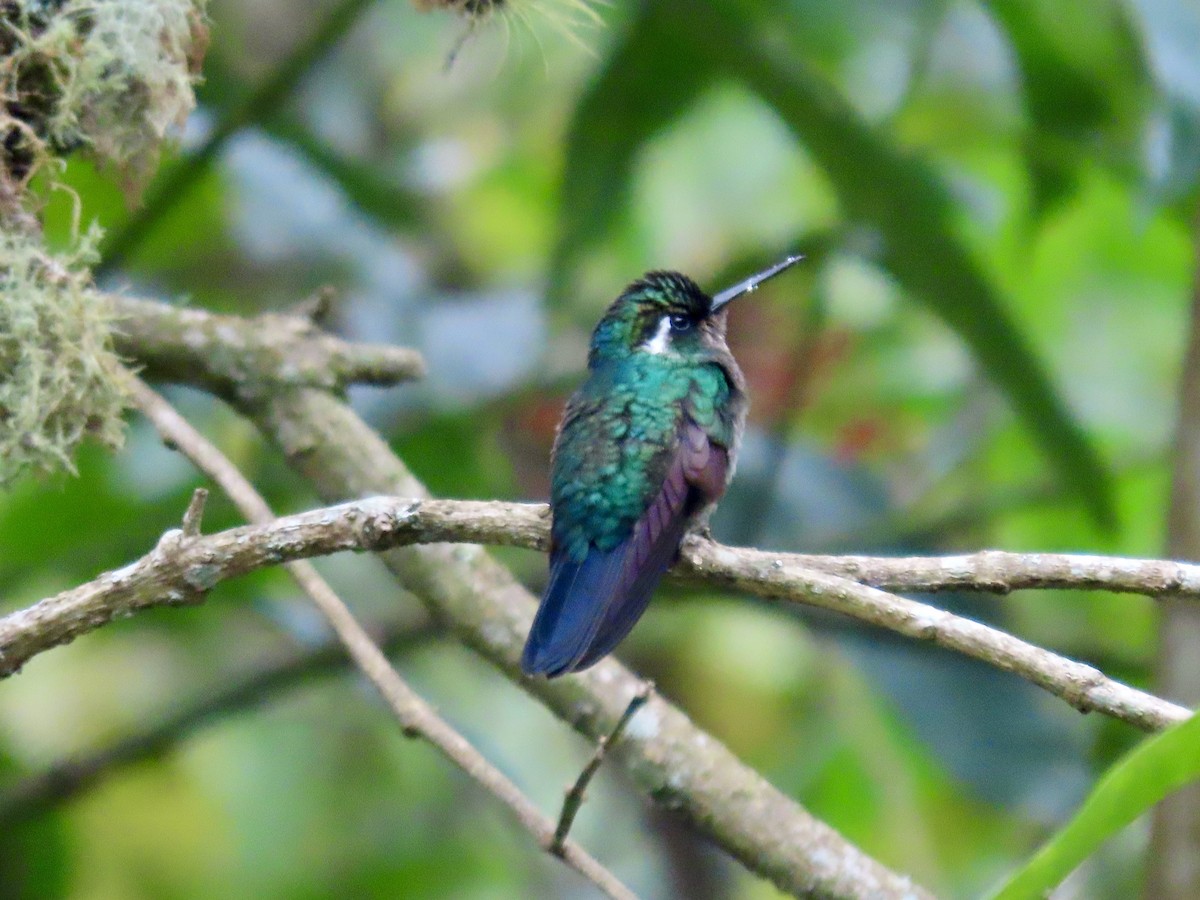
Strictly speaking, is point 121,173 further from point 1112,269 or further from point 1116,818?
point 1112,269

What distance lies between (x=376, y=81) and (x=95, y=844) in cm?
288

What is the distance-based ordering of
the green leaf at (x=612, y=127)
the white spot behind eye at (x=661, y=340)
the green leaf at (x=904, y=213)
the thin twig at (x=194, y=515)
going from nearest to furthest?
the thin twig at (x=194, y=515)
the white spot behind eye at (x=661, y=340)
the green leaf at (x=904, y=213)
the green leaf at (x=612, y=127)

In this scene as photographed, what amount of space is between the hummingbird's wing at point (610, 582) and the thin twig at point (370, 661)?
0.21m

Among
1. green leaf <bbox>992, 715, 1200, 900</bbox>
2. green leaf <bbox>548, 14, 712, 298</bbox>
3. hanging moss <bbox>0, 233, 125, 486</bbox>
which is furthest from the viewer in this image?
green leaf <bbox>548, 14, 712, 298</bbox>

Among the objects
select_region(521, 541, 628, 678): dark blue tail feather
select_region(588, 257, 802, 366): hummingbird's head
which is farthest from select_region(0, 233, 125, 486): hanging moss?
select_region(588, 257, 802, 366): hummingbird's head

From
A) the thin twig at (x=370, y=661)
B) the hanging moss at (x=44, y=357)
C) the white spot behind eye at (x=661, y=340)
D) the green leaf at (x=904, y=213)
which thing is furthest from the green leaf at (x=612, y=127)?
the hanging moss at (x=44, y=357)

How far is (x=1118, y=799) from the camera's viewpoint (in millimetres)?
1128

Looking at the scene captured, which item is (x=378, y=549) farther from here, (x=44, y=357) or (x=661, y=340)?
(x=661, y=340)

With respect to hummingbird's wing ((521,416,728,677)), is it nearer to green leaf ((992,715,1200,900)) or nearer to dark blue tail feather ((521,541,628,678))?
dark blue tail feather ((521,541,628,678))

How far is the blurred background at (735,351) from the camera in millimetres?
3471

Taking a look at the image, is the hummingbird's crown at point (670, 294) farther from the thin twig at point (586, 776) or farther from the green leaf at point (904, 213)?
the thin twig at point (586, 776)

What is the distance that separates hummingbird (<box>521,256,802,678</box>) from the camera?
220cm

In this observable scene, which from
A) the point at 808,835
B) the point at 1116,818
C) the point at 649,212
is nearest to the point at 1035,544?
the point at 649,212

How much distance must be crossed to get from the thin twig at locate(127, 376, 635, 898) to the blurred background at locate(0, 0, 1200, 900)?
585mm
